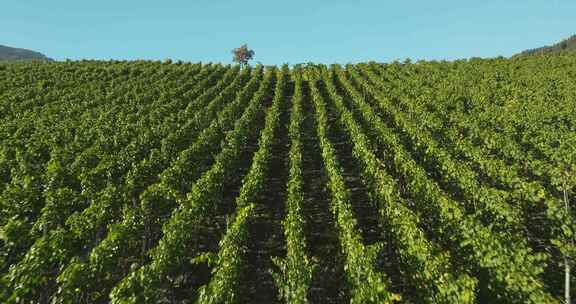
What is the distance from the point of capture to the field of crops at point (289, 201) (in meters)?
7.70

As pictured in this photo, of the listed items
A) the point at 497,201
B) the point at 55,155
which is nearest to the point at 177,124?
the point at 55,155

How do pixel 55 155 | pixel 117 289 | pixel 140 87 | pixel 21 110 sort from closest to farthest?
pixel 117 289 < pixel 55 155 < pixel 21 110 < pixel 140 87

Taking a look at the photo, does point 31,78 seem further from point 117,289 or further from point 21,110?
point 117,289

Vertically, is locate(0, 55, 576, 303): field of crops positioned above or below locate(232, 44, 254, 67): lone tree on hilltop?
below

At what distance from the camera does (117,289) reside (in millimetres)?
6793

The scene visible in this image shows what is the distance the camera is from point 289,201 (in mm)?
11125

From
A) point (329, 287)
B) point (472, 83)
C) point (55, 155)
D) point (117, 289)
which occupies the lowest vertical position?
point (329, 287)

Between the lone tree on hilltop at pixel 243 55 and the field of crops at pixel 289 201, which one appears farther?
the lone tree on hilltop at pixel 243 55

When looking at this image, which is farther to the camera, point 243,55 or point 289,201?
point 243,55

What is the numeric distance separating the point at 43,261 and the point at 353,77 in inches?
1467

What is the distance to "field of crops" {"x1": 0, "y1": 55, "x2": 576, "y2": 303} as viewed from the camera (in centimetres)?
770

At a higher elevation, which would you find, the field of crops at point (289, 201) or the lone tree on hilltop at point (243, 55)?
the lone tree on hilltop at point (243, 55)

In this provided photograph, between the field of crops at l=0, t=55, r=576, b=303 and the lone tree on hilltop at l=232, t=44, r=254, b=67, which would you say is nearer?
the field of crops at l=0, t=55, r=576, b=303

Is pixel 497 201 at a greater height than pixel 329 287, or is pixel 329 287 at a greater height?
pixel 497 201
